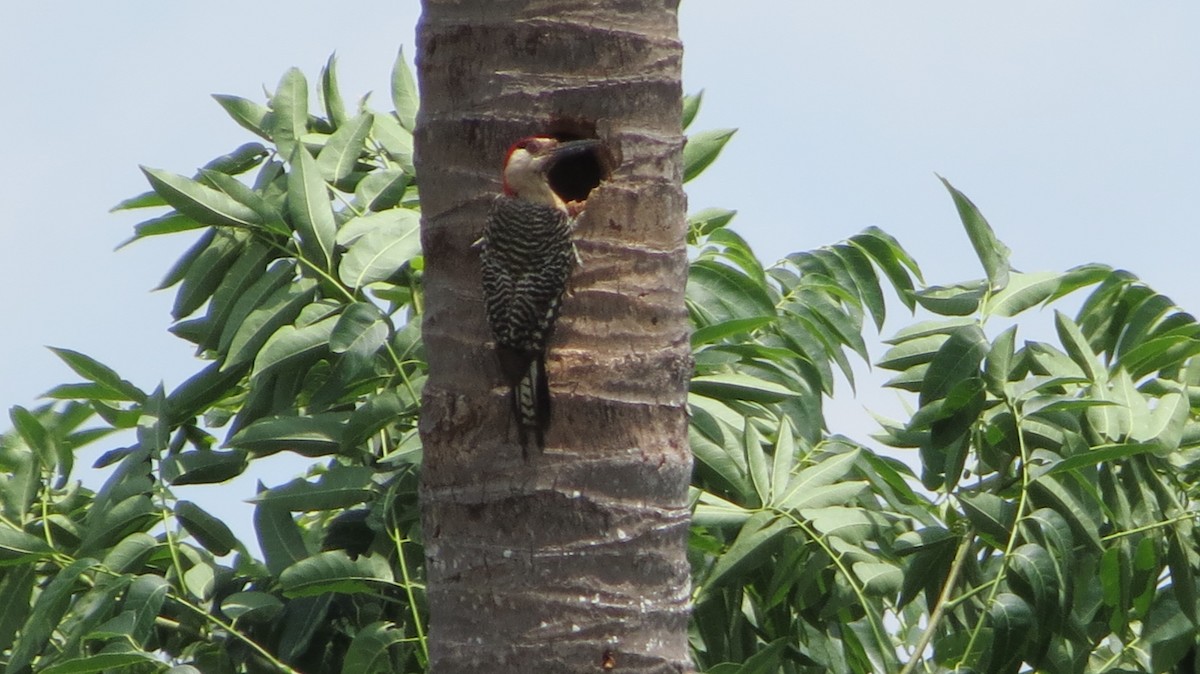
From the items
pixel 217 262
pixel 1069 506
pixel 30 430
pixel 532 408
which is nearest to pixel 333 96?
pixel 217 262

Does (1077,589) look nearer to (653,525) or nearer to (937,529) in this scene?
(937,529)

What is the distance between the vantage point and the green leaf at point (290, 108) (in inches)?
183

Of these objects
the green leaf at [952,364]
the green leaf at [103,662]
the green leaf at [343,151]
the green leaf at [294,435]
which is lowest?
the green leaf at [103,662]

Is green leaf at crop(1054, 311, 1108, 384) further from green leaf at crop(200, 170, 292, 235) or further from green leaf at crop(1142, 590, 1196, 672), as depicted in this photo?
green leaf at crop(200, 170, 292, 235)

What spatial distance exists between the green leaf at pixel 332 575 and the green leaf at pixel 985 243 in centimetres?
170

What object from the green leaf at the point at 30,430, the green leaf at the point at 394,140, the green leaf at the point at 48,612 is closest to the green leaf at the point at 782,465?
the green leaf at the point at 394,140

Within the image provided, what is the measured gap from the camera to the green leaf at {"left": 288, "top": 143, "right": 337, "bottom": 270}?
4066mm

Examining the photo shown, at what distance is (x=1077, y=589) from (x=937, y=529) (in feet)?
1.79

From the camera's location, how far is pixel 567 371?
11.2 ft

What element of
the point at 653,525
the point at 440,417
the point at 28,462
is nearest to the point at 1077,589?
the point at 653,525

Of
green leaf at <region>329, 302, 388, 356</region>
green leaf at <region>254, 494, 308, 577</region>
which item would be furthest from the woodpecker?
green leaf at <region>254, 494, 308, 577</region>

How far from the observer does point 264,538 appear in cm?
392

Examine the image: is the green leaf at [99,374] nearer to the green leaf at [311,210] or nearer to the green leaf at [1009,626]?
the green leaf at [311,210]

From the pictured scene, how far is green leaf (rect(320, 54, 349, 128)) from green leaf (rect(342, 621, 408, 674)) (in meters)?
1.62
